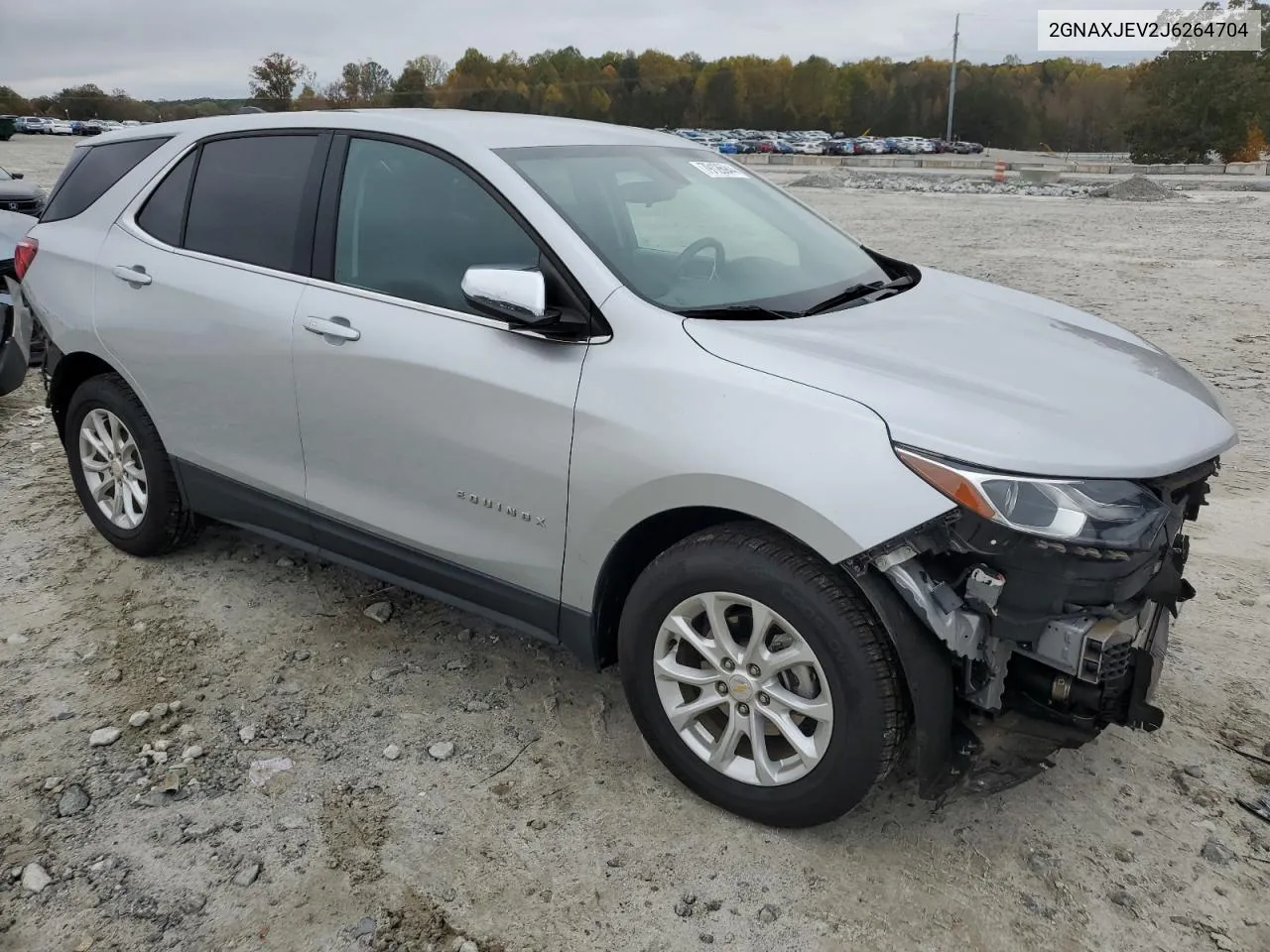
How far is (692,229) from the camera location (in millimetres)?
3371

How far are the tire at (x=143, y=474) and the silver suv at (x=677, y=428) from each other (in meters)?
0.02

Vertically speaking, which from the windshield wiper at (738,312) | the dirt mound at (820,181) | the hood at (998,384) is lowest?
the hood at (998,384)

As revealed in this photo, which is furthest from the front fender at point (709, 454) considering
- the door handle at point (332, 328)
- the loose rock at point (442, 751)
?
the door handle at point (332, 328)

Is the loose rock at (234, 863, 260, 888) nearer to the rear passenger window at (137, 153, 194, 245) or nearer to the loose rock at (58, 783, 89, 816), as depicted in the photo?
the loose rock at (58, 783, 89, 816)

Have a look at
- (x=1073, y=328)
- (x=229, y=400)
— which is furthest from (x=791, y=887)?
(x=229, y=400)

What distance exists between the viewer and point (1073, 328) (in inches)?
130

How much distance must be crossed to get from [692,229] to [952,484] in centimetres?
148

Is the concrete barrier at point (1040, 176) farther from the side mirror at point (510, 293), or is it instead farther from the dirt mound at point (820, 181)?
the side mirror at point (510, 293)

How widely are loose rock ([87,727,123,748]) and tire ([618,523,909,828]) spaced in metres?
1.65

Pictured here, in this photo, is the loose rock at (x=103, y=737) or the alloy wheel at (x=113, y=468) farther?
the alloy wheel at (x=113, y=468)

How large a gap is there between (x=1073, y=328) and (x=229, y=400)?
2924 millimetres

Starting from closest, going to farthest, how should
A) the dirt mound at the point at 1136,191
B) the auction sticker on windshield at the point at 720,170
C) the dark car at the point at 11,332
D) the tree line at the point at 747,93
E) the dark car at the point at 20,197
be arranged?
1. the auction sticker on windshield at the point at 720,170
2. the dark car at the point at 11,332
3. the dark car at the point at 20,197
4. the dirt mound at the point at 1136,191
5. the tree line at the point at 747,93

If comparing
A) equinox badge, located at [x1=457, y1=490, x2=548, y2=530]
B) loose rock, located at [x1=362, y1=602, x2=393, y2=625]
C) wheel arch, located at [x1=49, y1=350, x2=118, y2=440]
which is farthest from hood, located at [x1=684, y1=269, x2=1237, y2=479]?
wheel arch, located at [x1=49, y1=350, x2=118, y2=440]

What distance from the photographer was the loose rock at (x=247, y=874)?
2.59m
